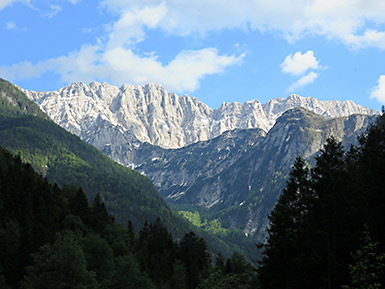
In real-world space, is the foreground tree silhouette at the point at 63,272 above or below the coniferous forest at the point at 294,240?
below

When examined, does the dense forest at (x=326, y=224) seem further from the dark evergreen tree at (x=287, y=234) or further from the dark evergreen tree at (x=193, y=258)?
the dark evergreen tree at (x=193, y=258)

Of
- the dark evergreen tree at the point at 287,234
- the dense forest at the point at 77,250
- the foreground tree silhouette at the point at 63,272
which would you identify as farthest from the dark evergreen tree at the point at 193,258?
the dark evergreen tree at the point at 287,234

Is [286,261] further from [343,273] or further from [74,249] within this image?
[74,249]

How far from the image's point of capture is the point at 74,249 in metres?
62.9

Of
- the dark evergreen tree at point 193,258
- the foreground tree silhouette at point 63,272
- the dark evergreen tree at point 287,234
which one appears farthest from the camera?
the dark evergreen tree at point 193,258

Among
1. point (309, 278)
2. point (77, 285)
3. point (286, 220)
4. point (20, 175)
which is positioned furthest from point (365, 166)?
point (20, 175)

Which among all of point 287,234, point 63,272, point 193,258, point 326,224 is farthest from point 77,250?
point 193,258

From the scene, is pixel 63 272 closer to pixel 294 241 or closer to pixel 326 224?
pixel 294 241

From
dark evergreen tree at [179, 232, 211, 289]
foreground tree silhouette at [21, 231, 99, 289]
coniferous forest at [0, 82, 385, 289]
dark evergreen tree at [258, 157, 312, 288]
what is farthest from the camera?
dark evergreen tree at [179, 232, 211, 289]

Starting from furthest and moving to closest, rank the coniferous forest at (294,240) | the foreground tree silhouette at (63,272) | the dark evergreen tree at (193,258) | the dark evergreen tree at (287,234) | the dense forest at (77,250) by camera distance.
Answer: the dark evergreen tree at (193,258) → the dense forest at (77,250) → the foreground tree silhouette at (63,272) → the dark evergreen tree at (287,234) → the coniferous forest at (294,240)

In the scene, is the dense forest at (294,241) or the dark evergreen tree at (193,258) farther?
the dark evergreen tree at (193,258)

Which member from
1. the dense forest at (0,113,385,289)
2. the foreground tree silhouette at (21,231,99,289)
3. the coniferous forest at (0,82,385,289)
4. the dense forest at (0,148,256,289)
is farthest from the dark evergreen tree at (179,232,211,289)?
the foreground tree silhouette at (21,231,99,289)

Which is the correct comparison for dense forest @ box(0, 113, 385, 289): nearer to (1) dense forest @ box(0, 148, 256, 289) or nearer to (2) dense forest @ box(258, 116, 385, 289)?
(2) dense forest @ box(258, 116, 385, 289)

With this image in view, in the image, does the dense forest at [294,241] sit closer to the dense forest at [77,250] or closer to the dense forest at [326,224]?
the dense forest at [326,224]
